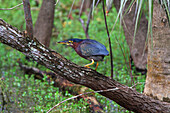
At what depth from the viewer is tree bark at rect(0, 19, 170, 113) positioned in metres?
2.58

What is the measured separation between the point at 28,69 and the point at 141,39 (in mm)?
2550

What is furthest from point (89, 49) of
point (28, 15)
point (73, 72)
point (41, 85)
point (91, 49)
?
point (41, 85)

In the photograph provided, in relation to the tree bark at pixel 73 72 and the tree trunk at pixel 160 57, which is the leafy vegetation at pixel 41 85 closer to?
the tree trunk at pixel 160 57

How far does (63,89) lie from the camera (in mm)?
4785

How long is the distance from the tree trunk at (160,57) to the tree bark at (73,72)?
17.0 inches

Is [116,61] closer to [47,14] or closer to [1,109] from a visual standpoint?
[47,14]

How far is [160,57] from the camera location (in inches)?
139

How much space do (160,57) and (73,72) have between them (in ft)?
4.49

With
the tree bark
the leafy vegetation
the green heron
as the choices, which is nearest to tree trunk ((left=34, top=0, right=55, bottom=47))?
the leafy vegetation

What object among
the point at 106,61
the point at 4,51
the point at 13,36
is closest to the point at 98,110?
the point at 13,36

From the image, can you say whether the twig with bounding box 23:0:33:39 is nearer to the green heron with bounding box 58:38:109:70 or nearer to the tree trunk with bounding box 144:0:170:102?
the green heron with bounding box 58:38:109:70

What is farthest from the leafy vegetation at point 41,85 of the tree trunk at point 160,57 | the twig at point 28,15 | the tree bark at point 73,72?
the twig at point 28,15

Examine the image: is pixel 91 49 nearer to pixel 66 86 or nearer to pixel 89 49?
pixel 89 49

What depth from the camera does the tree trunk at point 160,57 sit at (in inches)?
135
